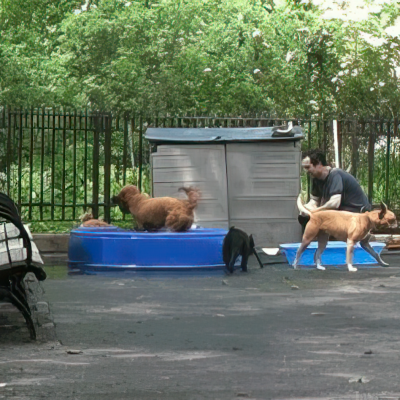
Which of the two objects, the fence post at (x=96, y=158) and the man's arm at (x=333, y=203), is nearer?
the man's arm at (x=333, y=203)

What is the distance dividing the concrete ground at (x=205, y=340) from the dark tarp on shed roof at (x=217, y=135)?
413 cm

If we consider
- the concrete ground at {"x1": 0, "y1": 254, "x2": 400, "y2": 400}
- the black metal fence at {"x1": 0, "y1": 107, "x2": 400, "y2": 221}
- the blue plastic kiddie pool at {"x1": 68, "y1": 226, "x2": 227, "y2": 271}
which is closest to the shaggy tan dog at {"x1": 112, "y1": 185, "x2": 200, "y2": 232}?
the blue plastic kiddie pool at {"x1": 68, "y1": 226, "x2": 227, "y2": 271}

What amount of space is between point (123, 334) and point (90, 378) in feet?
5.58

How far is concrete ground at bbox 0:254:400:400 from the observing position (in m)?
5.57

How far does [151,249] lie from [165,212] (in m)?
0.69

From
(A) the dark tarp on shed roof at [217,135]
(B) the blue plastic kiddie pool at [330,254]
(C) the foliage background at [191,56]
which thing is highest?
(C) the foliage background at [191,56]

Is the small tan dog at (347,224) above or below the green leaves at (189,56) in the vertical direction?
below

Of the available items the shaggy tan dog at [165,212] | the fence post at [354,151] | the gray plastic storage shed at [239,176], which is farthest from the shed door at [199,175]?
the fence post at [354,151]

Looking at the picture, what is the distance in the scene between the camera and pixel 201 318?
8.41m

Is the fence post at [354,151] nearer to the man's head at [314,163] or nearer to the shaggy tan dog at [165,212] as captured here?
the man's head at [314,163]

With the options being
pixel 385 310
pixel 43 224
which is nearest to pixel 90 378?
pixel 385 310

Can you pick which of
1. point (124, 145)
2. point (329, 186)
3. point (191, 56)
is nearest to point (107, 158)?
point (124, 145)

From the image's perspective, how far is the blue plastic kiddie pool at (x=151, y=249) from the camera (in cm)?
1251

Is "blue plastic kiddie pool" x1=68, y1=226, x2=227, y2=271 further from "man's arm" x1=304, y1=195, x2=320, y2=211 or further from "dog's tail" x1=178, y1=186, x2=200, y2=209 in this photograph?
"man's arm" x1=304, y1=195, x2=320, y2=211
